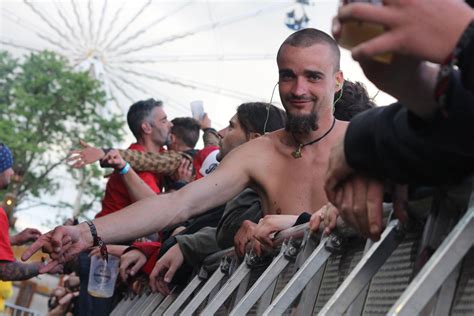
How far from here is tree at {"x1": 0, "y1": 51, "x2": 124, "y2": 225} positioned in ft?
160

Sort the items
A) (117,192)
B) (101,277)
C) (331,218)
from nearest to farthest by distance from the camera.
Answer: (331,218), (101,277), (117,192)

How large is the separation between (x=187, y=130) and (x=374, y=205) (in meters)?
7.41

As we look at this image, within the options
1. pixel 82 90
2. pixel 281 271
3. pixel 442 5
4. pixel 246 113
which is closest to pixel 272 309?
pixel 281 271

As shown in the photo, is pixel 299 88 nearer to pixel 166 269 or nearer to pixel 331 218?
pixel 166 269

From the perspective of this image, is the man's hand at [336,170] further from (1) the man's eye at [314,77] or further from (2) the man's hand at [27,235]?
(2) the man's hand at [27,235]

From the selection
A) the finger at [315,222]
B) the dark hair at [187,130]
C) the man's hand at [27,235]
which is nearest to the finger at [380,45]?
the finger at [315,222]

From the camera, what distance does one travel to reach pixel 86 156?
711 cm

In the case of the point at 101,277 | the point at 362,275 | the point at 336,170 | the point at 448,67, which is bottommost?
the point at 101,277

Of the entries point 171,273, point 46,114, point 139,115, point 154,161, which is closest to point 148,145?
point 139,115

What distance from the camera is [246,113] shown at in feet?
18.8

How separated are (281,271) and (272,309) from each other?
0.68 metres

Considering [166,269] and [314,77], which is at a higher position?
[314,77]

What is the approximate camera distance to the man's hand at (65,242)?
4.26 meters

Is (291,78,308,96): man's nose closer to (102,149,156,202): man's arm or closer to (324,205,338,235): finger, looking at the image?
(324,205,338,235): finger
